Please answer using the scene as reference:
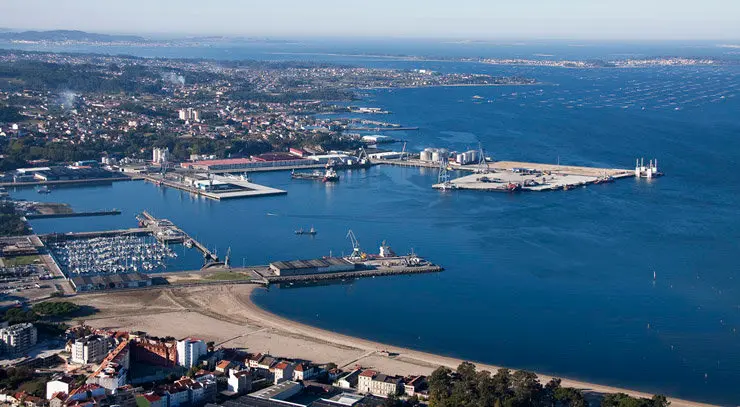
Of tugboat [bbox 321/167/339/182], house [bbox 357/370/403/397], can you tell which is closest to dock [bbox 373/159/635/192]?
tugboat [bbox 321/167/339/182]

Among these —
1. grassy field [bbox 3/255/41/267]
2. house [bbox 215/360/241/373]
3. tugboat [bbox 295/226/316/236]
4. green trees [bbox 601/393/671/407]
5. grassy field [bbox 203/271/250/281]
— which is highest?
green trees [bbox 601/393/671/407]

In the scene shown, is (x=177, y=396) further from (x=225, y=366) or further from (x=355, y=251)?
(x=355, y=251)

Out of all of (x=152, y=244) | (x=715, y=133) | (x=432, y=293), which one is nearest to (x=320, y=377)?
(x=432, y=293)

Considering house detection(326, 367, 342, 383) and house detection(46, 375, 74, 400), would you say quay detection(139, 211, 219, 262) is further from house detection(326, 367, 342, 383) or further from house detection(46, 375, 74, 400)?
house detection(46, 375, 74, 400)

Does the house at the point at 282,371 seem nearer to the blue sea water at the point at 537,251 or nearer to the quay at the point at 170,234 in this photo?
the blue sea water at the point at 537,251

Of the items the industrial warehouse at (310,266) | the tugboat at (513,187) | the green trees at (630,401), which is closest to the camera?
the green trees at (630,401)

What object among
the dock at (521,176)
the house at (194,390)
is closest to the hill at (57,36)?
the dock at (521,176)

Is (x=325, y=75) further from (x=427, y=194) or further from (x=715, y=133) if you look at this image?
(x=427, y=194)

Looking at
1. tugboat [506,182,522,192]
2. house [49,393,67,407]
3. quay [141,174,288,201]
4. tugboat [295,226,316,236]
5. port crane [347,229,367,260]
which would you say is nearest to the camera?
house [49,393,67,407]
